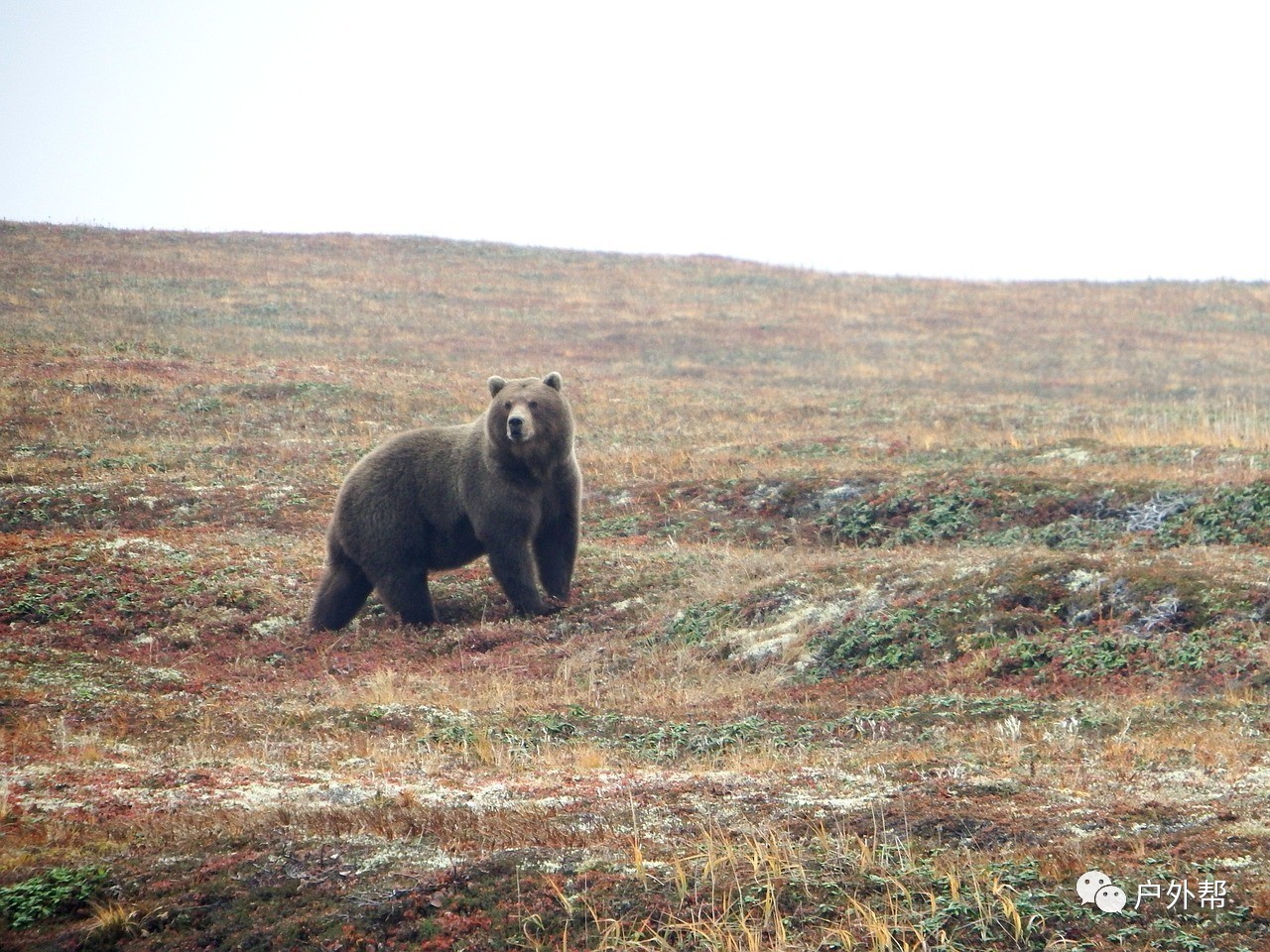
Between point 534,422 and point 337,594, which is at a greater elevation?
point 534,422

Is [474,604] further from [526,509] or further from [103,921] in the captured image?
[103,921]

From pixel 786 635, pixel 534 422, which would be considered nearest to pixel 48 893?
pixel 786 635

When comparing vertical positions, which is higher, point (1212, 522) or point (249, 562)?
point (1212, 522)

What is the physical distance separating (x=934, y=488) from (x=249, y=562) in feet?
29.3

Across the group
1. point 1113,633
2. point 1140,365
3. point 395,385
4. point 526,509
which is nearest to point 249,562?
point 526,509

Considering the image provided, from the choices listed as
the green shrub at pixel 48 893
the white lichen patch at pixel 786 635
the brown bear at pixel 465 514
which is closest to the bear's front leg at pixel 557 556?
the brown bear at pixel 465 514

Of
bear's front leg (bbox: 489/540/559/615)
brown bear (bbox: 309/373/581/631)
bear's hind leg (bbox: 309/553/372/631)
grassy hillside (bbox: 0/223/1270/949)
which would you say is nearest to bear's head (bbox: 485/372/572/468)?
brown bear (bbox: 309/373/581/631)

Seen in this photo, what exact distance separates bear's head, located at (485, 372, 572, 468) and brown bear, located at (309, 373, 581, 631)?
0.04 ft

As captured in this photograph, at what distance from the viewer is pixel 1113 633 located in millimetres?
10805

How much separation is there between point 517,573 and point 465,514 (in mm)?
900

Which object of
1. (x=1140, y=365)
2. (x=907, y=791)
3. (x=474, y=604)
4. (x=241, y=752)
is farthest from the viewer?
(x=1140, y=365)

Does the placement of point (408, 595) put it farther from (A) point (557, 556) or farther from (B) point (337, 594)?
(A) point (557, 556)

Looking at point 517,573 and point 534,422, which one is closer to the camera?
point 534,422

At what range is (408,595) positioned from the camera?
45.9 ft
